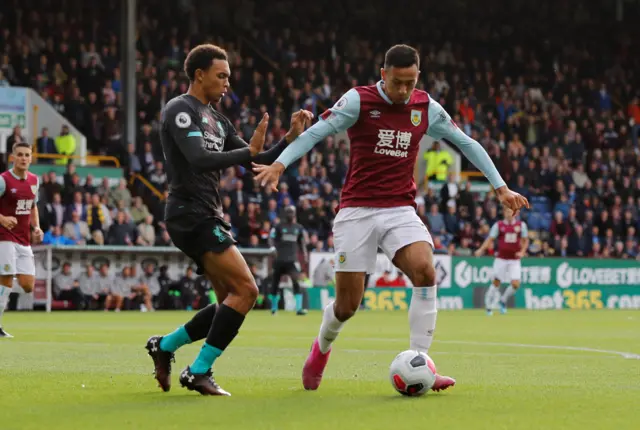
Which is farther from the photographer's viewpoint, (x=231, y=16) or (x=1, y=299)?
(x=231, y=16)

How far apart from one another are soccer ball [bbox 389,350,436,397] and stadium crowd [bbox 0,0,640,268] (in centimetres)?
1946

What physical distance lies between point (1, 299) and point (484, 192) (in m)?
20.7

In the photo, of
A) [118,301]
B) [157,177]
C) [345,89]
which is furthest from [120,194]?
[345,89]

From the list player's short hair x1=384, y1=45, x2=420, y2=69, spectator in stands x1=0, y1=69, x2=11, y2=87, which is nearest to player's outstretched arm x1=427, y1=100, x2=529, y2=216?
player's short hair x1=384, y1=45, x2=420, y2=69

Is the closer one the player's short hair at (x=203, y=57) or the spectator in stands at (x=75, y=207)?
the player's short hair at (x=203, y=57)

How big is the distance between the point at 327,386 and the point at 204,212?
1658 mm

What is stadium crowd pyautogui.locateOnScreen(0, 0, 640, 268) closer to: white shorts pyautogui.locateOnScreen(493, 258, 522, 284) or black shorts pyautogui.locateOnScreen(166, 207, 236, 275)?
white shorts pyautogui.locateOnScreen(493, 258, 522, 284)

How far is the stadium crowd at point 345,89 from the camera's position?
29562 millimetres

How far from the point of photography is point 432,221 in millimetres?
31641

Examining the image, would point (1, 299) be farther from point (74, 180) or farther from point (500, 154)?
point (500, 154)

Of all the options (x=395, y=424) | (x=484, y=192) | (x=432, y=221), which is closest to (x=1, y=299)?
(x=395, y=424)

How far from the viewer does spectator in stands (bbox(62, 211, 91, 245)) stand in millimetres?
26703

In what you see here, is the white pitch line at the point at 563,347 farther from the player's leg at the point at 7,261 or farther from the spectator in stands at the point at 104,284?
the spectator in stands at the point at 104,284

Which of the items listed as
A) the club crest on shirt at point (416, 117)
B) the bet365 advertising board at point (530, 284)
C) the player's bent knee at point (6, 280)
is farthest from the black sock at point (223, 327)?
the bet365 advertising board at point (530, 284)
